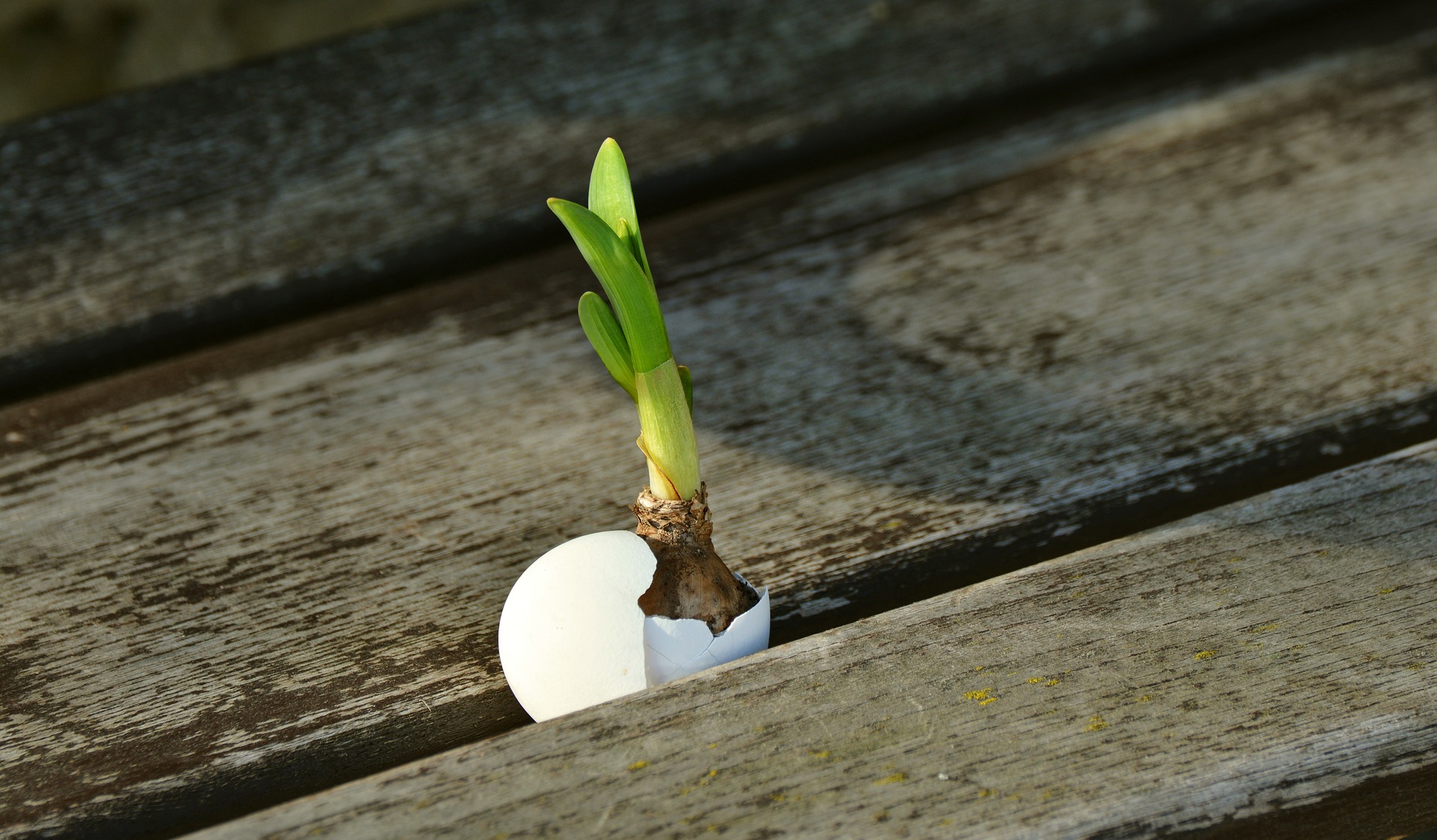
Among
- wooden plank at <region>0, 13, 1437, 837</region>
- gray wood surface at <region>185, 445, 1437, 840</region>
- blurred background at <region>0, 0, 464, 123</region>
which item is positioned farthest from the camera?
blurred background at <region>0, 0, 464, 123</region>

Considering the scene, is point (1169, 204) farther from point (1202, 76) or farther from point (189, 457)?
point (189, 457)

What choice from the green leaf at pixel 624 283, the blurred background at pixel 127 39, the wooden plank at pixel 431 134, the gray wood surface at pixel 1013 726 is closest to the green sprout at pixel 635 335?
the green leaf at pixel 624 283

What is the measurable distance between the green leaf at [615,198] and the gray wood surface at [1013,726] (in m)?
0.26

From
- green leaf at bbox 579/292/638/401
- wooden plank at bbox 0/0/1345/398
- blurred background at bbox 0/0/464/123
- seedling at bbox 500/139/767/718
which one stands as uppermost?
blurred background at bbox 0/0/464/123

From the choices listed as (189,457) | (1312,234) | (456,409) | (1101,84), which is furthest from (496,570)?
(1101,84)

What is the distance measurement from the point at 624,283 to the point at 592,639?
210 millimetres

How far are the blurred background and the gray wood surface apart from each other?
3.52 ft

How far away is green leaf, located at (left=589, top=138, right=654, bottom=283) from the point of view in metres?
0.60

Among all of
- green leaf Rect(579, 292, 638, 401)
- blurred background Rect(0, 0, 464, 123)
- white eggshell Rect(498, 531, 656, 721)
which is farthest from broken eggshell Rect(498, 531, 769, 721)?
blurred background Rect(0, 0, 464, 123)

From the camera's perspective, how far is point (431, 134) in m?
1.17

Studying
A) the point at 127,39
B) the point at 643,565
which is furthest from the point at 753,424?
the point at 127,39

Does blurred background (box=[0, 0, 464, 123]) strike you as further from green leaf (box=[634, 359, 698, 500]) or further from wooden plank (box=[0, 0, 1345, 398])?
green leaf (box=[634, 359, 698, 500])

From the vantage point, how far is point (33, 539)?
806 millimetres

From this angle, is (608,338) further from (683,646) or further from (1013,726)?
(1013,726)
